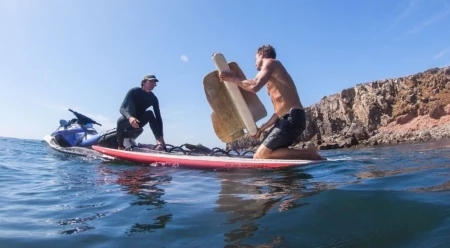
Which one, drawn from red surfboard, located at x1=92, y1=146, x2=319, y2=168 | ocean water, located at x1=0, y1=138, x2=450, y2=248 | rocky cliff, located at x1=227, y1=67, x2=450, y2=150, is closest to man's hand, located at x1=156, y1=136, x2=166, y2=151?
red surfboard, located at x1=92, y1=146, x2=319, y2=168

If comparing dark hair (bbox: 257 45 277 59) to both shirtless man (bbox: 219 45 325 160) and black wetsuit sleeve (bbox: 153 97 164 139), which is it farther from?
black wetsuit sleeve (bbox: 153 97 164 139)

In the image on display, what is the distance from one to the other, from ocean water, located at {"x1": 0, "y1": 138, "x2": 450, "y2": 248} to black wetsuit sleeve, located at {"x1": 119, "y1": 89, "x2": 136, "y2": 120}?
3874mm

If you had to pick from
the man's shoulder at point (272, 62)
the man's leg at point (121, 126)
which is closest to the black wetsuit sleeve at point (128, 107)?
the man's leg at point (121, 126)

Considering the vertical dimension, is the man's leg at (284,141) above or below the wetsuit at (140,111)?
below

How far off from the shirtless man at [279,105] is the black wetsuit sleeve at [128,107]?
11.6ft

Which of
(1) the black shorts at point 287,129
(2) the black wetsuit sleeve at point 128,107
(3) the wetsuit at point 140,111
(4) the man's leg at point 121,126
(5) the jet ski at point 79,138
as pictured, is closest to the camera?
(1) the black shorts at point 287,129

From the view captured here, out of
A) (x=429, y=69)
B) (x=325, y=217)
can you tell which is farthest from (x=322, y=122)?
(x=325, y=217)

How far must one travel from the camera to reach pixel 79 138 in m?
11.7

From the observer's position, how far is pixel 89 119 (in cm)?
1224

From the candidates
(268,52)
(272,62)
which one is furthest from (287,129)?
(268,52)

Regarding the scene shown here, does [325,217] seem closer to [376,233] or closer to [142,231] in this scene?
[376,233]

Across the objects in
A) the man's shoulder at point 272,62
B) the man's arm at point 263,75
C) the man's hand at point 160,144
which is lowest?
the man's hand at point 160,144

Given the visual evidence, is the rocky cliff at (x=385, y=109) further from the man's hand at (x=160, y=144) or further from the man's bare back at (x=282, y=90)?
the man's bare back at (x=282, y=90)

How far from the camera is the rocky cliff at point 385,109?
35781 millimetres
